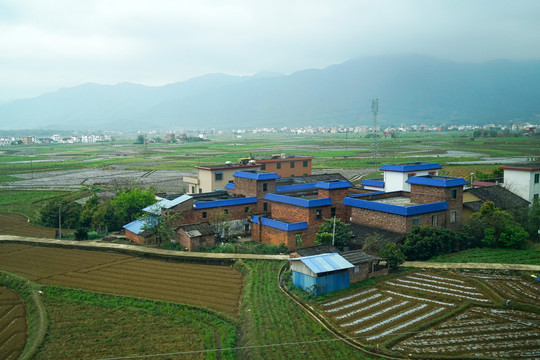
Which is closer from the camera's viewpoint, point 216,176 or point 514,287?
point 514,287

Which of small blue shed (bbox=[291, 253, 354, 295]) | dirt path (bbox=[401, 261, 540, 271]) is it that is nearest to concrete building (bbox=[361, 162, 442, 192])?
dirt path (bbox=[401, 261, 540, 271])

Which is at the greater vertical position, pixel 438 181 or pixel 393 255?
pixel 438 181

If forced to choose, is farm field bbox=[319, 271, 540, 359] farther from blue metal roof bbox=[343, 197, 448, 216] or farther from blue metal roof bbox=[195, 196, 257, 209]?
blue metal roof bbox=[195, 196, 257, 209]

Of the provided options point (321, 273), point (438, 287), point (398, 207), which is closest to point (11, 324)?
point (321, 273)

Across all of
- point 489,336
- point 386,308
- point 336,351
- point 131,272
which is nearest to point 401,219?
point 386,308

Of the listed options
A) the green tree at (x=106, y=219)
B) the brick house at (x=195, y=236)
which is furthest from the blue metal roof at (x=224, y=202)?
the green tree at (x=106, y=219)

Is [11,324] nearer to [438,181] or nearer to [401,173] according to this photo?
[438,181]
